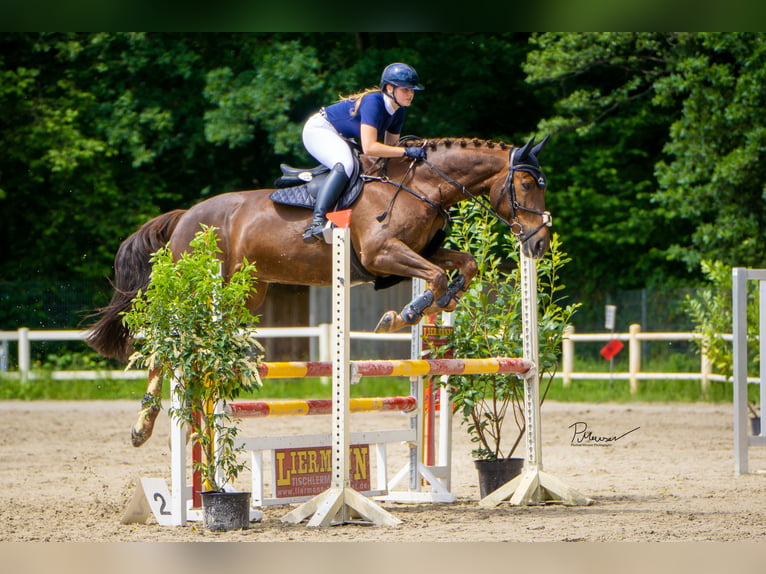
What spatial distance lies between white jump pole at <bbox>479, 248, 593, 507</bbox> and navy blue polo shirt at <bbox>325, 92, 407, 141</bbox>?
0.91 metres

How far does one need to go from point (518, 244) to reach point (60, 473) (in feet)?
10.8

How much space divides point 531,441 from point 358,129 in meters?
1.76

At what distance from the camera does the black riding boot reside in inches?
199

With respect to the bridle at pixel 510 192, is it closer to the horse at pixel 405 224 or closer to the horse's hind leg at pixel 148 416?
the horse at pixel 405 224

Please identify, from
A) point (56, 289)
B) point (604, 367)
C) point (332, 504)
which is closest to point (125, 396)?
point (56, 289)

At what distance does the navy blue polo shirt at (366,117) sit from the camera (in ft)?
16.4

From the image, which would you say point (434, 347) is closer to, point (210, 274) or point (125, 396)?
point (210, 274)

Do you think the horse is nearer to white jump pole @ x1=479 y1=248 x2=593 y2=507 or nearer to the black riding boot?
the black riding boot

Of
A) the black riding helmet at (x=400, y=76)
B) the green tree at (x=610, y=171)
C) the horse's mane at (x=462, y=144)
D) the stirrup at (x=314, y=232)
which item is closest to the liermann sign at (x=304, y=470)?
the stirrup at (x=314, y=232)

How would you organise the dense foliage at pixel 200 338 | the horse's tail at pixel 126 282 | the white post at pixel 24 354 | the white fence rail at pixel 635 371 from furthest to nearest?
the white post at pixel 24 354, the white fence rail at pixel 635 371, the horse's tail at pixel 126 282, the dense foliage at pixel 200 338

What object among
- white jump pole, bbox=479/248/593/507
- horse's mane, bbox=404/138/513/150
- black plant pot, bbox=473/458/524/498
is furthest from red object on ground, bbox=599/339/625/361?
horse's mane, bbox=404/138/513/150

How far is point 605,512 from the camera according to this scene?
4.91m

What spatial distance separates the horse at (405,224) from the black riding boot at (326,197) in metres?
0.11

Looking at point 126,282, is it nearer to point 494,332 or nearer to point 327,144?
point 327,144
